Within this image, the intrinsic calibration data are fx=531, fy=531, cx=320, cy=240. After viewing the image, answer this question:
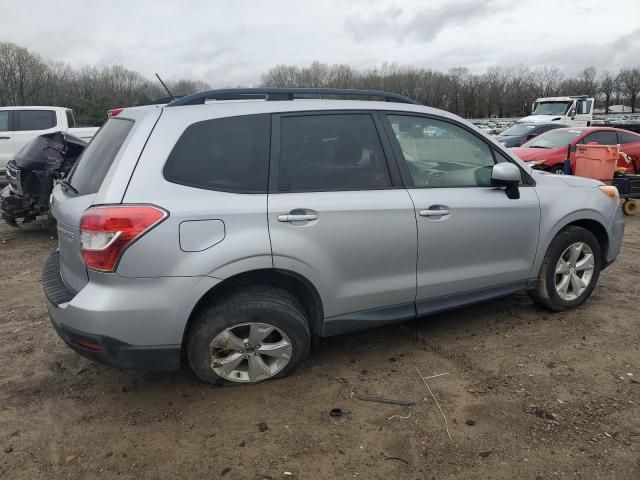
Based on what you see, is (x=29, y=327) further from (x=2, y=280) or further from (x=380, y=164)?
(x=380, y=164)

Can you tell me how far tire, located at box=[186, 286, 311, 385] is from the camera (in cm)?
294

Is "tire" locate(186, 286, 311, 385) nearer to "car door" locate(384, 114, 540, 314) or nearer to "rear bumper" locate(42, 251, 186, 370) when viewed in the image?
"rear bumper" locate(42, 251, 186, 370)

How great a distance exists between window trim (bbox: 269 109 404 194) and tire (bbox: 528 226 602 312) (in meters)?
1.58

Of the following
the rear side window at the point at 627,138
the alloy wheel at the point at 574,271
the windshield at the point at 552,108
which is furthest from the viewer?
the windshield at the point at 552,108

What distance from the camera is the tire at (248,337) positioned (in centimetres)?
294

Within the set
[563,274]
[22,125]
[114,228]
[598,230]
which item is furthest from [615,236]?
[22,125]

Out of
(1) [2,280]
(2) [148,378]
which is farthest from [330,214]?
(1) [2,280]

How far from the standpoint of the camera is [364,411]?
3012 millimetres

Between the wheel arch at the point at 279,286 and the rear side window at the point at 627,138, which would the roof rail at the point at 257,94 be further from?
the rear side window at the point at 627,138

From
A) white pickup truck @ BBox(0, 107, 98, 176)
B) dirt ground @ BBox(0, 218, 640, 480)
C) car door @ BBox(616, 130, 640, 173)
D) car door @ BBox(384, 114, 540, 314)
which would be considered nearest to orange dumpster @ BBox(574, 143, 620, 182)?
car door @ BBox(616, 130, 640, 173)

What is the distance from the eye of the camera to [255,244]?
2.89 metres

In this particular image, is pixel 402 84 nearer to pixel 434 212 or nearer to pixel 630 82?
pixel 630 82

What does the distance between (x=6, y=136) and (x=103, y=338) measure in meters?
11.5

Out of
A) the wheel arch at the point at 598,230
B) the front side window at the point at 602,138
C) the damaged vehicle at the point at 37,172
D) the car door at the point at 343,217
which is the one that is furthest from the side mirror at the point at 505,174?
the front side window at the point at 602,138
